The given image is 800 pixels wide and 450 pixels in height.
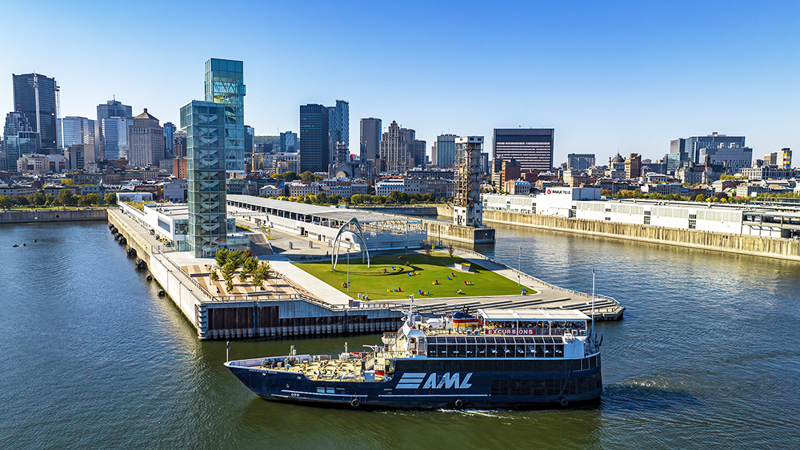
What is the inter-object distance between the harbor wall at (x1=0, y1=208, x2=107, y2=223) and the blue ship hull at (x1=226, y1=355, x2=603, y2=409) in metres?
164

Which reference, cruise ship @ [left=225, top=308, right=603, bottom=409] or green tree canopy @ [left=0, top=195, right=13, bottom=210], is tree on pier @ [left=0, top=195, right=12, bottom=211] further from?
cruise ship @ [left=225, top=308, right=603, bottom=409]

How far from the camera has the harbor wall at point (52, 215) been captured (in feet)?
551

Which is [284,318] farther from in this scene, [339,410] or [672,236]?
[672,236]

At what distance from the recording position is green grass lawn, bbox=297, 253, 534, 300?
62.2m

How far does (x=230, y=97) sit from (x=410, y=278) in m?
41.2

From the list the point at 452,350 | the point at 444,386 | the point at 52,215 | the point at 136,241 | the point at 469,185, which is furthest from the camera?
the point at 52,215

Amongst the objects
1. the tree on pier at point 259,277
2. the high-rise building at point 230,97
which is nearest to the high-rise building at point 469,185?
the high-rise building at point 230,97

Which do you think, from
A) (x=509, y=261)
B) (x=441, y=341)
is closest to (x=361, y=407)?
(x=441, y=341)

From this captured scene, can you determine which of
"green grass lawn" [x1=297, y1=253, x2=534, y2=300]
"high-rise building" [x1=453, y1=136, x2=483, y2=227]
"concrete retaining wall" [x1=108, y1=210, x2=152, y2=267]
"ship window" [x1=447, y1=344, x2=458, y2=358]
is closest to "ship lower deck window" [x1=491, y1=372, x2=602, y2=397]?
"ship window" [x1=447, y1=344, x2=458, y2=358]

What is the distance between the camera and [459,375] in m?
39.1

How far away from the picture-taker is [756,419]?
1502 inches

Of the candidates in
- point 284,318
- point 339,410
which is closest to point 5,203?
point 284,318

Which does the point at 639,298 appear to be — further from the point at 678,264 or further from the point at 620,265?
the point at 678,264

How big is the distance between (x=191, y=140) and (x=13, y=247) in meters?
59.9
